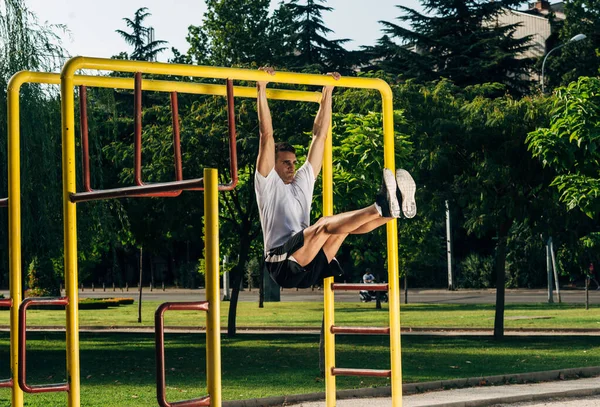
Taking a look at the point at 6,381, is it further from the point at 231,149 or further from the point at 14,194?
the point at 231,149

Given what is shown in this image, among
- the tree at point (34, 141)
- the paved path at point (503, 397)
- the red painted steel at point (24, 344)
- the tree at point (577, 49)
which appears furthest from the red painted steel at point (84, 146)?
the tree at point (577, 49)

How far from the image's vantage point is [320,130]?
8.47 metres

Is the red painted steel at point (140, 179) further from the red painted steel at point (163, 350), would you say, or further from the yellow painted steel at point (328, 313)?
the yellow painted steel at point (328, 313)

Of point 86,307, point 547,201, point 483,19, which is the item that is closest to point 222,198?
point 547,201

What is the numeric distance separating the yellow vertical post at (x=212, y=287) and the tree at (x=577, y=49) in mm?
44403

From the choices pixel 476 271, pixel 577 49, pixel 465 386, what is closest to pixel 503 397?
pixel 465 386

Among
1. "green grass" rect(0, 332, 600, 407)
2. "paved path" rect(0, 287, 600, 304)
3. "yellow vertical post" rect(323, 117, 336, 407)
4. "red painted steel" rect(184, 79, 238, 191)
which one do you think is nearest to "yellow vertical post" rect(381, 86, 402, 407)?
"yellow vertical post" rect(323, 117, 336, 407)

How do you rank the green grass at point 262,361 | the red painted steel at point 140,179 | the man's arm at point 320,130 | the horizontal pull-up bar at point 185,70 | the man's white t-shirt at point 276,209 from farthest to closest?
1. the green grass at point 262,361
2. the man's arm at point 320,130
3. the man's white t-shirt at point 276,209
4. the horizontal pull-up bar at point 185,70
5. the red painted steel at point 140,179

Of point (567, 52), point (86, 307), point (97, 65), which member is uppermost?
point (567, 52)

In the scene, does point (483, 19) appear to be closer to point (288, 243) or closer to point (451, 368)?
point (451, 368)

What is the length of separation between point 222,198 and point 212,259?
18.5m

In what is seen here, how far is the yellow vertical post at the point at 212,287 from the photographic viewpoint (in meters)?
5.54

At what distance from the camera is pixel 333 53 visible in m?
52.3

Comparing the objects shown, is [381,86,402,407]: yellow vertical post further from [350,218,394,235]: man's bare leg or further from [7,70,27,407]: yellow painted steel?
[7,70,27,407]: yellow painted steel
